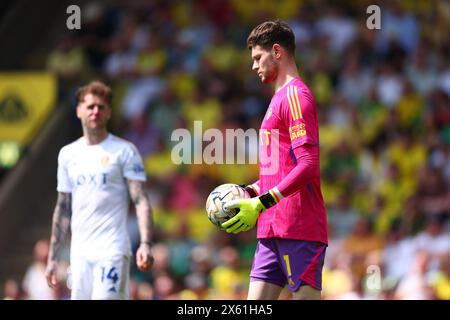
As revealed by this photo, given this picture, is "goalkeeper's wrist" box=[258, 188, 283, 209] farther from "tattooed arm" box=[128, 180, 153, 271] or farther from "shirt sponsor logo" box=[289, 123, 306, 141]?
"tattooed arm" box=[128, 180, 153, 271]

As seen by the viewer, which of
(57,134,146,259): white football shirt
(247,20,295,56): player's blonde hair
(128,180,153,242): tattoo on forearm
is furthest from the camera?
(57,134,146,259): white football shirt

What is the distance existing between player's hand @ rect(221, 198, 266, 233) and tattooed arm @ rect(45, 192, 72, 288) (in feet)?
7.51

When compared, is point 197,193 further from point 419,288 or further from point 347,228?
point 419,288

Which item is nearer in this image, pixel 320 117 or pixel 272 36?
pixel 272 36

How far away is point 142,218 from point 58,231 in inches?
28.4

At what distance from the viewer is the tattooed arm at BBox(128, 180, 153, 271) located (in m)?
9.65

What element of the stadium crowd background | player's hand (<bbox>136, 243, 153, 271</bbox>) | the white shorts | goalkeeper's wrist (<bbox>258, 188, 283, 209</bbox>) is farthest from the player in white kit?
the stadium crowd background

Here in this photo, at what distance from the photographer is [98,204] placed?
9.98m

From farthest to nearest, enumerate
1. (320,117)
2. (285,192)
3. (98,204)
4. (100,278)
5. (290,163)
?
(320,117)
(98,204)
(100,278)
(290,163)
(285,192)

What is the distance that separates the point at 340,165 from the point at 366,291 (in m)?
3.14

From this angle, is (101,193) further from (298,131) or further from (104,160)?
(298,131)

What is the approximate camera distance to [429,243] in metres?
14.9

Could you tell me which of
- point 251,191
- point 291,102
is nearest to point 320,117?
point 251,191
